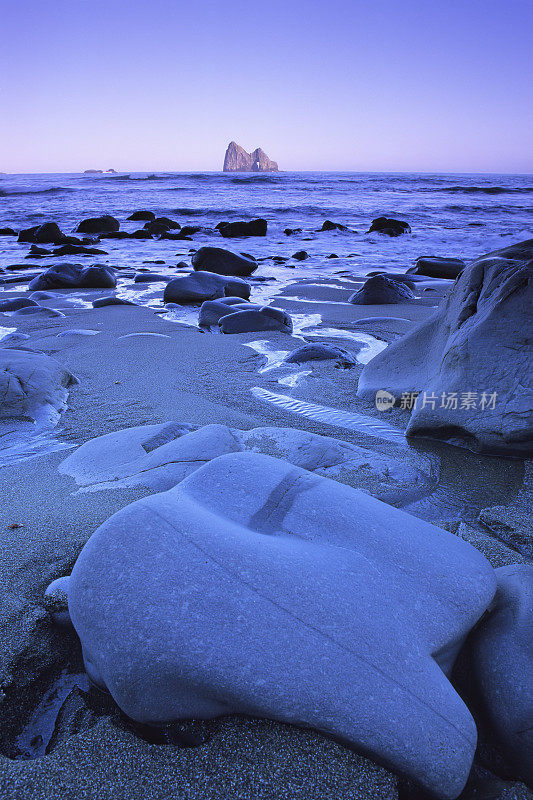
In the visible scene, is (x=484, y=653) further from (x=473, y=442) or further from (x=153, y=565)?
(x=473, y=442)

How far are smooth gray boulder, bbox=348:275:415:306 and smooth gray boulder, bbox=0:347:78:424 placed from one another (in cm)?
394

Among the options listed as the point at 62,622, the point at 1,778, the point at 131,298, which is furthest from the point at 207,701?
the point at 131,298

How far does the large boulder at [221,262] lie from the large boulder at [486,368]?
6199 mm

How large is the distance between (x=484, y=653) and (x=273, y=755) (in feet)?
1.80

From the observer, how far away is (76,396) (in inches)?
126

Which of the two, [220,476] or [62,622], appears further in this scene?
[220,476]

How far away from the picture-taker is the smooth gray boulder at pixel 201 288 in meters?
6.48

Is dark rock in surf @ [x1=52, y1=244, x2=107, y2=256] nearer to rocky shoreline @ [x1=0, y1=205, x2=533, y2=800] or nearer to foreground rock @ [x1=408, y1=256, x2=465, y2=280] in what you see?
rocky shoreline @ [x1=0, y1=205, x2=533, y2=800]

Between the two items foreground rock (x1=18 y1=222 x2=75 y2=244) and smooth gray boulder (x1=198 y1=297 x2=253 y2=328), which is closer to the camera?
smooth gray boulder (x1=198 y1=297 x2=253 y2=328)

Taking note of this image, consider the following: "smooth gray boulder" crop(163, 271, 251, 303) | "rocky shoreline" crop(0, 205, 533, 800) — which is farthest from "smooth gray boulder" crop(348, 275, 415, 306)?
"smooth gray boulder" crop(163, 271, 251, 303)

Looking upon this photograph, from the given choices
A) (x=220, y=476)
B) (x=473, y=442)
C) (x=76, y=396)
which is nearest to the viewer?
(x=220, y=476)

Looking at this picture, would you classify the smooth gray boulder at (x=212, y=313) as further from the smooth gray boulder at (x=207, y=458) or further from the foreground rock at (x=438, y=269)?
the foreground rock at (x=438, y=269)

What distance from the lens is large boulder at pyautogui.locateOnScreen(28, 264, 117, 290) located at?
762cm

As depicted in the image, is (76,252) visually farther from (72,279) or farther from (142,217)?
(142,217)
